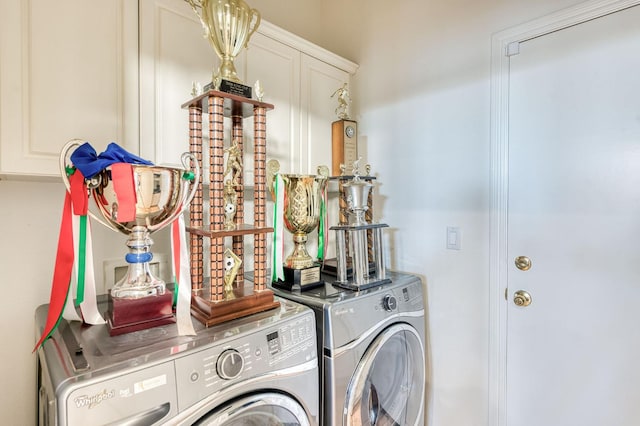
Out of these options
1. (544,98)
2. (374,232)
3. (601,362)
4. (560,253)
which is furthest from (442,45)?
(601,362)

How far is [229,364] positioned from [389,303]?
0.76 metres

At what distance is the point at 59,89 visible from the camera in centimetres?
100

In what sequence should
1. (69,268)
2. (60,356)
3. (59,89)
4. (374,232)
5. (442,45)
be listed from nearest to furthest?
(60,356)
(69,268)
(59,89)
(374,232)
(442,45)

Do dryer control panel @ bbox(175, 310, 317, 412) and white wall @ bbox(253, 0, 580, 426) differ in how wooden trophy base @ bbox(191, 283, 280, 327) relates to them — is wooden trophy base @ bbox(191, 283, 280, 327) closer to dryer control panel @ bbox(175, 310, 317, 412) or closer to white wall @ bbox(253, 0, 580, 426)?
dryer control panel @ bbox(175, 310, 317, 412)

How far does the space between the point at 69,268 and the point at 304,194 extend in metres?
0.83

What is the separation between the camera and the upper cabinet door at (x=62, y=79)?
92cm

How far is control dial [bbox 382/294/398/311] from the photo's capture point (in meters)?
1.36

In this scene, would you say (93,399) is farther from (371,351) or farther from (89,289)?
(371,351)

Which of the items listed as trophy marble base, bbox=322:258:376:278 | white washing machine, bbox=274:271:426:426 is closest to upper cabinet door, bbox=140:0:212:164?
white washing machine, bbox=274:271:426:426

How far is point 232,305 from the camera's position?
1.02 m

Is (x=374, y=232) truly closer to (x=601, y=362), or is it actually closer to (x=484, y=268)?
(x=484, y=268)

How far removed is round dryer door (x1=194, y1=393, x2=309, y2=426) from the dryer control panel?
0.05 metres

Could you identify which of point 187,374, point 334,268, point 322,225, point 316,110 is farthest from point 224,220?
point 316,110

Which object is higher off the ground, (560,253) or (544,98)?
(544,98)
